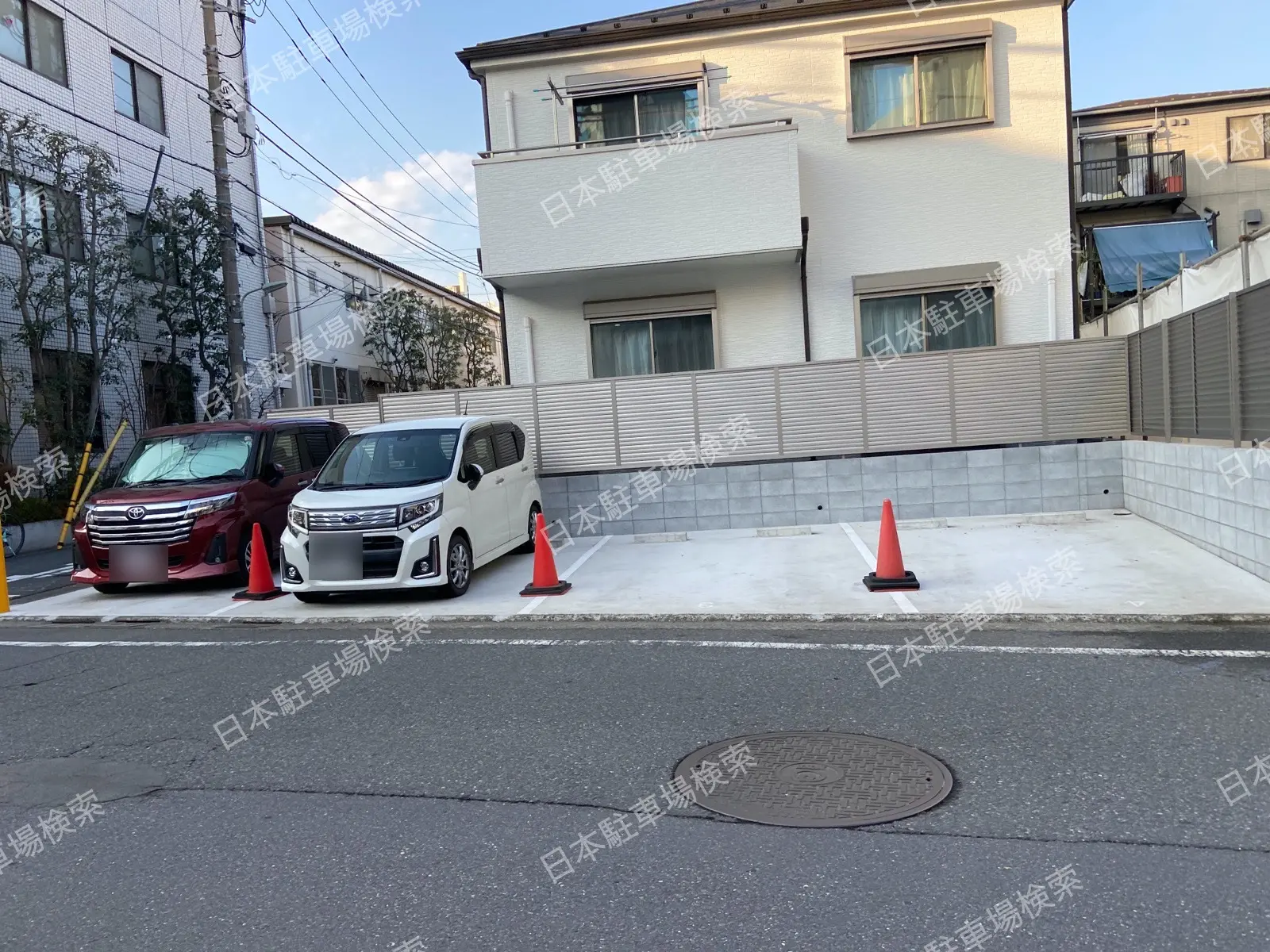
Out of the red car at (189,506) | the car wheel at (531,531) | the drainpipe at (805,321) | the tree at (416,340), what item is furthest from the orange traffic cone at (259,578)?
the tree at (416,340)

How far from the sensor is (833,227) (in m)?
Answer: 13.7

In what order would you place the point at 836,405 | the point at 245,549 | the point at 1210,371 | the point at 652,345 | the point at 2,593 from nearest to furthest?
the point at 1210,371
the point at 2,593
the point at 245,549
the point at 836,405
the point at 652,345

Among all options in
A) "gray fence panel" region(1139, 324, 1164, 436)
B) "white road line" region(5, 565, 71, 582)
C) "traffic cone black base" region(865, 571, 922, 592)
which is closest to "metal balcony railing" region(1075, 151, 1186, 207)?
"gray fence panel" region(1139, 324, 1164, 436)

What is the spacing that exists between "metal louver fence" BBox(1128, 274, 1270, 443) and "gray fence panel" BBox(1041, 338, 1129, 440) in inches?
16.4

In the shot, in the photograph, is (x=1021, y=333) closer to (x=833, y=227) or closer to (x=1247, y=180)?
(x=833, y=227)

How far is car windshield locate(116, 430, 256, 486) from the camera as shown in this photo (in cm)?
966

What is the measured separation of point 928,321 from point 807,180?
280 centimetres

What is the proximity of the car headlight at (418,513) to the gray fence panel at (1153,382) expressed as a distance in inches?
310

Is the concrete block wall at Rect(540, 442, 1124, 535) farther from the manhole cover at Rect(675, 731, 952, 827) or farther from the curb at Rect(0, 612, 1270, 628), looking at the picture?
the manhole cover at Rect(675, 731, 952, 827)

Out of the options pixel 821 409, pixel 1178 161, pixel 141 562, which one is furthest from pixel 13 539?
pixel 1178 161

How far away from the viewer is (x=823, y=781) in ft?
13.1

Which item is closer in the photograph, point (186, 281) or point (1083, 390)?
point (1083, 390)

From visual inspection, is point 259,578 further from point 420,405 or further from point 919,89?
point 919,89

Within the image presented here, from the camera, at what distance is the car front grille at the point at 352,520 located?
316 inches
